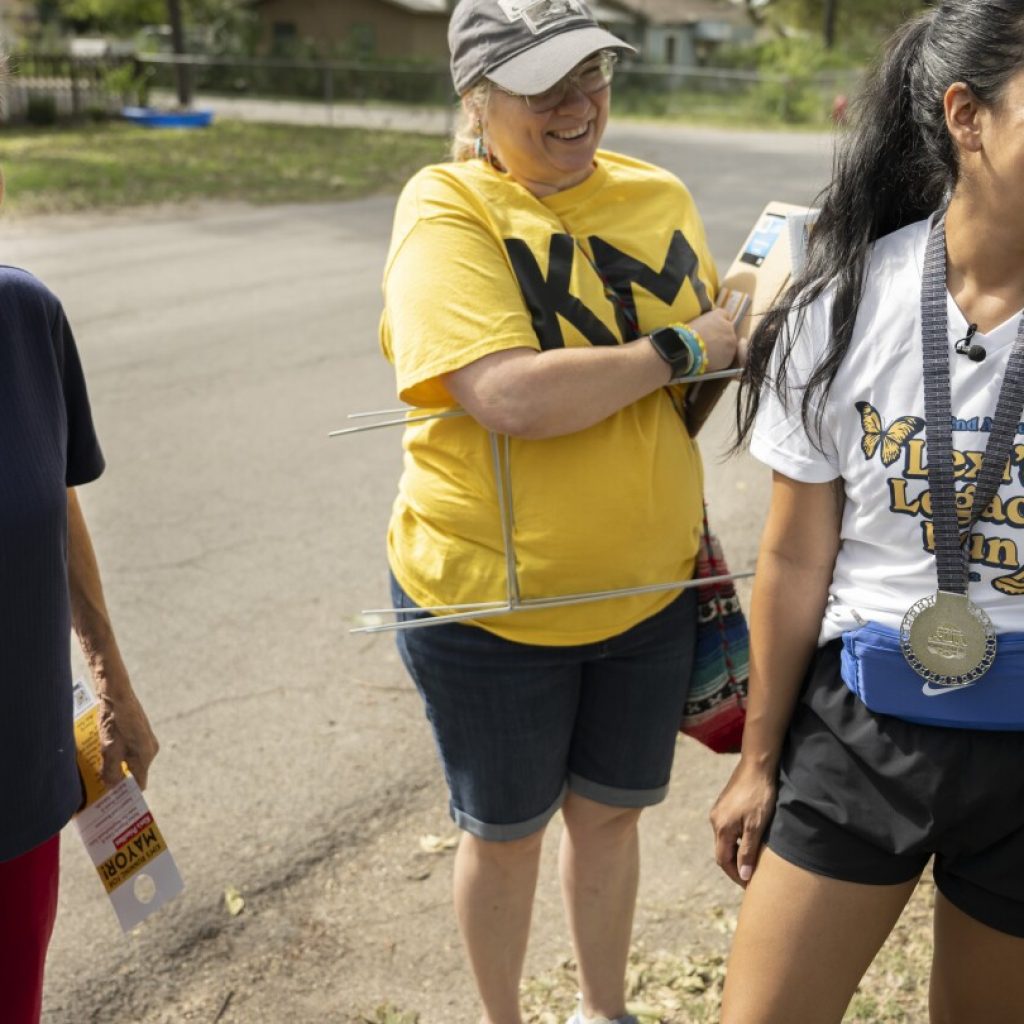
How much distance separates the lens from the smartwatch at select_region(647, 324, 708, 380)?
219cm

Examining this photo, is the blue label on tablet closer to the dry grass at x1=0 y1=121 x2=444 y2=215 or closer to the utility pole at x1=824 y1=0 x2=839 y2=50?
the dry grass at x1=0 y1=121 x2=444 y2=215

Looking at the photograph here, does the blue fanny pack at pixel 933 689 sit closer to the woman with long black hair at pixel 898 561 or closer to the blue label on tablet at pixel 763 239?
the woman with long black hair at pixel 898 561

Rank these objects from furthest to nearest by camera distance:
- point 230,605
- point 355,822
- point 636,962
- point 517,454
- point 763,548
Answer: point 230,605, point 355,822, point 636,962, point 517,454, point 763,548

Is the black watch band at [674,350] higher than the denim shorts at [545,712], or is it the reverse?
the black watch band at [674,350]

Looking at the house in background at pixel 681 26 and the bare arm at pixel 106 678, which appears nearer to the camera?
the bare arm at pixel 106 678

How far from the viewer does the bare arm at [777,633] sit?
1.83 metres

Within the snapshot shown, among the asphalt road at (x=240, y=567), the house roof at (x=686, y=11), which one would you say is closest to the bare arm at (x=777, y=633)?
the asphalt road at (x=240, y=567)

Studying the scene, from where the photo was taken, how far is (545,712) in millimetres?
2348

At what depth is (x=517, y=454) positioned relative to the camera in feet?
7.26

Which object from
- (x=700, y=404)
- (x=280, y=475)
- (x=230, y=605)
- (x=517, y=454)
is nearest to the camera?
(x=517, y=454)

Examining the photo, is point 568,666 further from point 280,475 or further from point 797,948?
point 280,475

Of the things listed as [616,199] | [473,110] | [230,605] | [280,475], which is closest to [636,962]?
[616,199]

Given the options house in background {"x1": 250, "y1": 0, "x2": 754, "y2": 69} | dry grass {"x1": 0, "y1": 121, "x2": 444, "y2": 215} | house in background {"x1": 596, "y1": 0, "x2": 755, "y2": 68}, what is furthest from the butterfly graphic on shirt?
house in background {"x1": 596, "y1": 0, "x2": 755, "y2": 68}

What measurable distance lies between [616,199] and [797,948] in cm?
129
